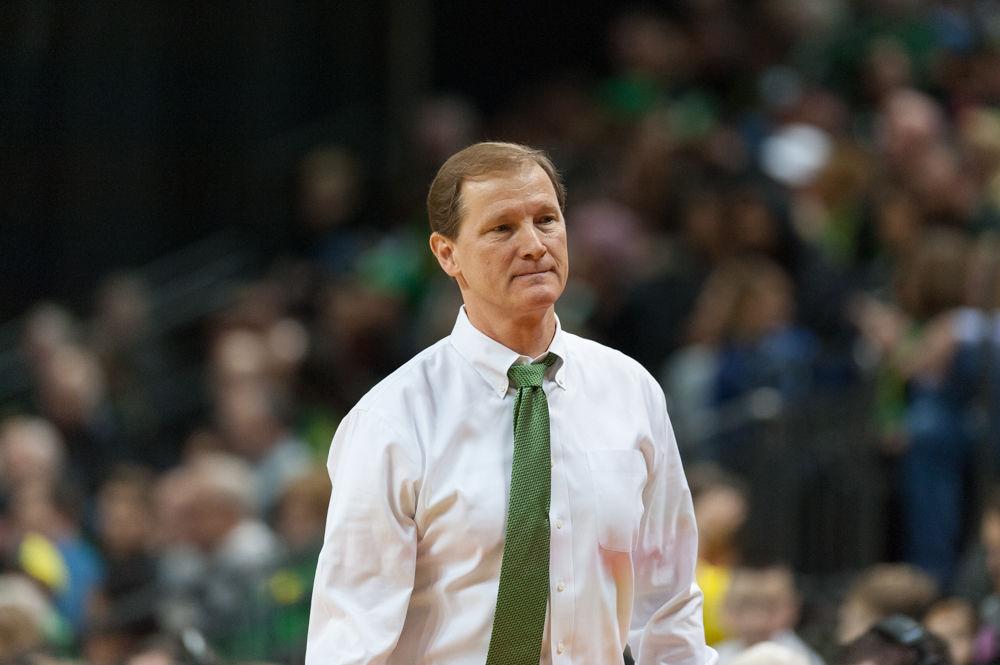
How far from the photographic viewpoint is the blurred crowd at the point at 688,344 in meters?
7.13

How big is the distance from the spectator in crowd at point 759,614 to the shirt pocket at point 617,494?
88.1 inches

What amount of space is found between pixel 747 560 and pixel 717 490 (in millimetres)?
409

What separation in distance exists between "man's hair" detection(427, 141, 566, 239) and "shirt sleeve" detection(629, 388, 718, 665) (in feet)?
1.84

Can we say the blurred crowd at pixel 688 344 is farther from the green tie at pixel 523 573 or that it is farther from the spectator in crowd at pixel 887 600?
the green tie at pixel 523 573

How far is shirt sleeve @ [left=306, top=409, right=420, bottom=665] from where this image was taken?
3.21 metres

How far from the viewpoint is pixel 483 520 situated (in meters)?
3.27

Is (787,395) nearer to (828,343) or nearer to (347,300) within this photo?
(828,343)

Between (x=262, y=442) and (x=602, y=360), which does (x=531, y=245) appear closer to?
(x=602, y=360)

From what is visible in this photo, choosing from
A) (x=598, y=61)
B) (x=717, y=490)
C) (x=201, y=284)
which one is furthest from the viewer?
(x=598, y=61)

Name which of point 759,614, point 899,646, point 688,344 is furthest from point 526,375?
point 688,344

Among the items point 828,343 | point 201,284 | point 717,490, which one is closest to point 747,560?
point 717,490

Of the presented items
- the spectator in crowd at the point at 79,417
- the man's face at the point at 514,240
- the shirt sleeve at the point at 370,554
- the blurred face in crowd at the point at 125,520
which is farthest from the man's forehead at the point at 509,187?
the spectator in crowd at the point at 79,417

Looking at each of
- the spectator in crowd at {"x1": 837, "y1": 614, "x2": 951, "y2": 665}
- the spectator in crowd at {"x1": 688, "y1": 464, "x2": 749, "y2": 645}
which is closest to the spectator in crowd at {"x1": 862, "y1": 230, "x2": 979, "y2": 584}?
the spectator in crowd at {"x1": 688, "y1": 464, "x2": 749, "y2": 645}

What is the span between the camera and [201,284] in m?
12.5
